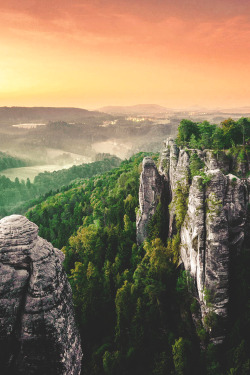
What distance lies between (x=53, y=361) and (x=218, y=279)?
1589 cm

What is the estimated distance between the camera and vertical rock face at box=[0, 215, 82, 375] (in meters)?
8.83

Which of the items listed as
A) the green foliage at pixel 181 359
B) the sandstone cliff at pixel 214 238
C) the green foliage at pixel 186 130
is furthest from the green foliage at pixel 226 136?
the green foliage at pixel 181 359

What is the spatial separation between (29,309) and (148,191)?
30.0 meters

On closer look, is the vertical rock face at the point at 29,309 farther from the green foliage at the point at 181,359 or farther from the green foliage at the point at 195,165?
the green foliage at the point at 195,165

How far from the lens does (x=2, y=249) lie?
29.6 feet

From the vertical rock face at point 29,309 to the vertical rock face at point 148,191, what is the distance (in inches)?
1143

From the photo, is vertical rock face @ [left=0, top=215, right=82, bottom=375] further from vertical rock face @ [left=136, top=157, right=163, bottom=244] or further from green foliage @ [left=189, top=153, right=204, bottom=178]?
vertical rock face @ [left=136, top=157, right=163, bottom=244]

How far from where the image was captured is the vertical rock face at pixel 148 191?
37594 mm

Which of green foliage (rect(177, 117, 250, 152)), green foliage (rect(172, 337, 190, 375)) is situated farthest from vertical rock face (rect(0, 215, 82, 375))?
green foliage (rect(177, 117, 250, 152))

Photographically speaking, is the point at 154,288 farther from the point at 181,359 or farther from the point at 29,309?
the point at 29,309

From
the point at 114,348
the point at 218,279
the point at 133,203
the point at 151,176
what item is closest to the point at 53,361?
the point at 218,279

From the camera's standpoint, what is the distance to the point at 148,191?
37.8m

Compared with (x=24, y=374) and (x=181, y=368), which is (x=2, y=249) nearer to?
(x=24, y=374)

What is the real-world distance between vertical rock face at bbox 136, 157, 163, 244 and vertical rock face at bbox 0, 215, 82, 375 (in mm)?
29024
